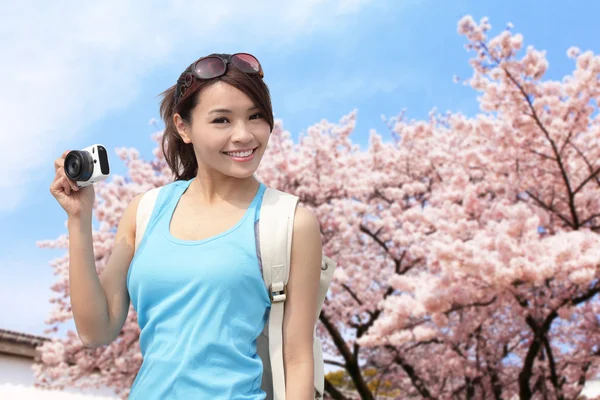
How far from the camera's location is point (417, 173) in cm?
1366

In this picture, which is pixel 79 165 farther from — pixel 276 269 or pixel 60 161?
pixel 276 269

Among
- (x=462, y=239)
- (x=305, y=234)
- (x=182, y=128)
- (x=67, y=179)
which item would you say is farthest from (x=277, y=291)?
(x=462, y=239)

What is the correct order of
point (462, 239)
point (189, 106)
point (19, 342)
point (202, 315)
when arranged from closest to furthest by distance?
point (202, 315), point (189, 106), point (462, 239), point (19, 342)

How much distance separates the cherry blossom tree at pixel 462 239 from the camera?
7.44 meters

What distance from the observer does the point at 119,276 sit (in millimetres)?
1932

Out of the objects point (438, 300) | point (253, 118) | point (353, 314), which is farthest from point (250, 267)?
point (353, 314)

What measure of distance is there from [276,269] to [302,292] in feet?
0.33

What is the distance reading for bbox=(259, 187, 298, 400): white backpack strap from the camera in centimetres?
170

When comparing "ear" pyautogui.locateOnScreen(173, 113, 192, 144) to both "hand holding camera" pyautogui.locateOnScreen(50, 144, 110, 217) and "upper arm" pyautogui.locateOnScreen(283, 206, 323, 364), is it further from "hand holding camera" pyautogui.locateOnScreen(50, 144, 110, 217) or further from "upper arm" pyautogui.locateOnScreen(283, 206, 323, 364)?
"upper arm" pyautogui.locateOnScreen(283, 206, 323, 364)

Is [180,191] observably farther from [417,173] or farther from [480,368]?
[417,173]

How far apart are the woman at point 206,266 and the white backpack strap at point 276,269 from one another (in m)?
0.02

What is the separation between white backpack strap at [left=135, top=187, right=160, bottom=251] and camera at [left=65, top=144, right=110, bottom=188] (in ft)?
0.60

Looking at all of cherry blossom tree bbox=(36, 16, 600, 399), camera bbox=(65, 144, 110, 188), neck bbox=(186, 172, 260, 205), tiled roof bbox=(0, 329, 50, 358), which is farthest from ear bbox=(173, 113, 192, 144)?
tiled roof bbox=(0, 329, 50, 358)

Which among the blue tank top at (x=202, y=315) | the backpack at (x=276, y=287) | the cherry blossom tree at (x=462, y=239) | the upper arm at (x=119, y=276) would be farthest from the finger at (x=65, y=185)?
the cherry blossom tree at (x=462, y=239)
